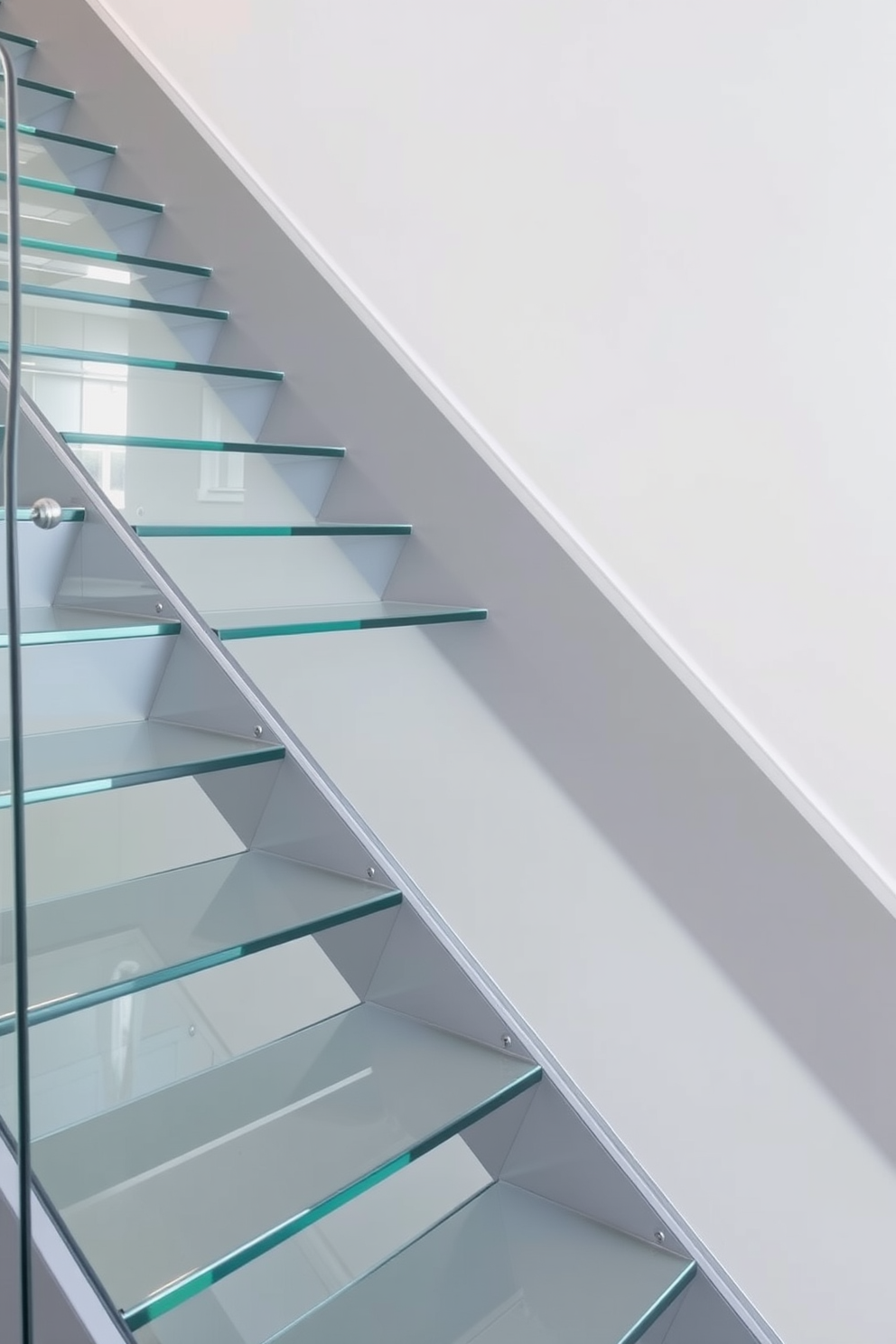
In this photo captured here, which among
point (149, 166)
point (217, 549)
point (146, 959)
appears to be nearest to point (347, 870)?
point (146, 959)

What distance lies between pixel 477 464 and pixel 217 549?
64cm

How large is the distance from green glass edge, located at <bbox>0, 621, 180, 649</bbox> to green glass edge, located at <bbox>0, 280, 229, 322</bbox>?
3.47 feet

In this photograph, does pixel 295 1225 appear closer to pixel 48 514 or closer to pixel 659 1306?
pixel 659 1306

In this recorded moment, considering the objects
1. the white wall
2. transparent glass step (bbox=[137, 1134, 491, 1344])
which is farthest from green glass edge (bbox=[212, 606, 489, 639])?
transparent glass step (bbox=[137, 1134, 491, 1344])

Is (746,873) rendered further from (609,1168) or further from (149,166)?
(149,166)

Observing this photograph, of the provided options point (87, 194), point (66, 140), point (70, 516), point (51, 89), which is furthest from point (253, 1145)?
point (51, 89)

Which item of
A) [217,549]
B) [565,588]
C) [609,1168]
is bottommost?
[609,1168]

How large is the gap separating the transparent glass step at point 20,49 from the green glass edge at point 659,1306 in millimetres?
3802

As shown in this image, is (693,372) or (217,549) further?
(693,372)

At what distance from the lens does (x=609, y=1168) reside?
200 cm

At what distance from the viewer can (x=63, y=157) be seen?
3.54 m

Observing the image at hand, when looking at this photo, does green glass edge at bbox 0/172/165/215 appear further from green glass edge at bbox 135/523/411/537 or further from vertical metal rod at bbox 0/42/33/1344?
vertical metal rod at bbox 0/42/33/1344

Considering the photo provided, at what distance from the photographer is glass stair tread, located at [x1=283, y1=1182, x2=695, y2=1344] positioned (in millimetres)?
1727

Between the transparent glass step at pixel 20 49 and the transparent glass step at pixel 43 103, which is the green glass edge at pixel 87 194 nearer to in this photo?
the transparent glass step at pixel 43 103
